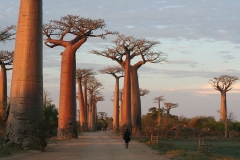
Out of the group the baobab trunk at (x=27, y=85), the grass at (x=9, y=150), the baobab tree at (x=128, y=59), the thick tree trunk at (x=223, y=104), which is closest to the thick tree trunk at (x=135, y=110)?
the baobab tree at (x=128, y=59)

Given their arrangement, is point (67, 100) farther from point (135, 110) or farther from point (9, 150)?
point (9, 150)

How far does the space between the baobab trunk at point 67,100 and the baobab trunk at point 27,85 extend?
30.4ft

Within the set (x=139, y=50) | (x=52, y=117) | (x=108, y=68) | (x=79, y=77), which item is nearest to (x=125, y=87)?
(x=139, y=50)

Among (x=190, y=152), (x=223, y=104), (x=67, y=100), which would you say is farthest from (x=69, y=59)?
(x=223, y=104)

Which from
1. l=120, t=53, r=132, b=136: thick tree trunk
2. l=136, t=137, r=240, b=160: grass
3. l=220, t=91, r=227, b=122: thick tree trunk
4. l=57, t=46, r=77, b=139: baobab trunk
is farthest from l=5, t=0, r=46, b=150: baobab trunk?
l=220, t=91, r=227, b=122: thick tree trunk

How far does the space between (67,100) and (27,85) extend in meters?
9.79

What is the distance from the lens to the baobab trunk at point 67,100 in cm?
2430

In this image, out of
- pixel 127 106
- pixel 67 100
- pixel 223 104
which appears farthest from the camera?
pixel 223 104

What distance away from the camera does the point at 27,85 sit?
47.6ft

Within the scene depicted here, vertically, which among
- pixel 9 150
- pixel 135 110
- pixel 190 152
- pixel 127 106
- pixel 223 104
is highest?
pixel 223 104

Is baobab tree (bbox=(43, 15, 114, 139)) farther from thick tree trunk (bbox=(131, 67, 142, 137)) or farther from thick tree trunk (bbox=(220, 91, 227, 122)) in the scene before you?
thick tree trunk (bbox=(220, 91, 227, 122))

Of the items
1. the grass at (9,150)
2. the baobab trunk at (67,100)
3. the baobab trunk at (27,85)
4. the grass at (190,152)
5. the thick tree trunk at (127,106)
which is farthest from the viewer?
the thick tree trunk at (127,106)

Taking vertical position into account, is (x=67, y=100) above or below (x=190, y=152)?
above

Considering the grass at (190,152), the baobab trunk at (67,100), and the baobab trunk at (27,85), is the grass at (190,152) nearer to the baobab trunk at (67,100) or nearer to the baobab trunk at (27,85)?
the baobab trunk at (67,100)
